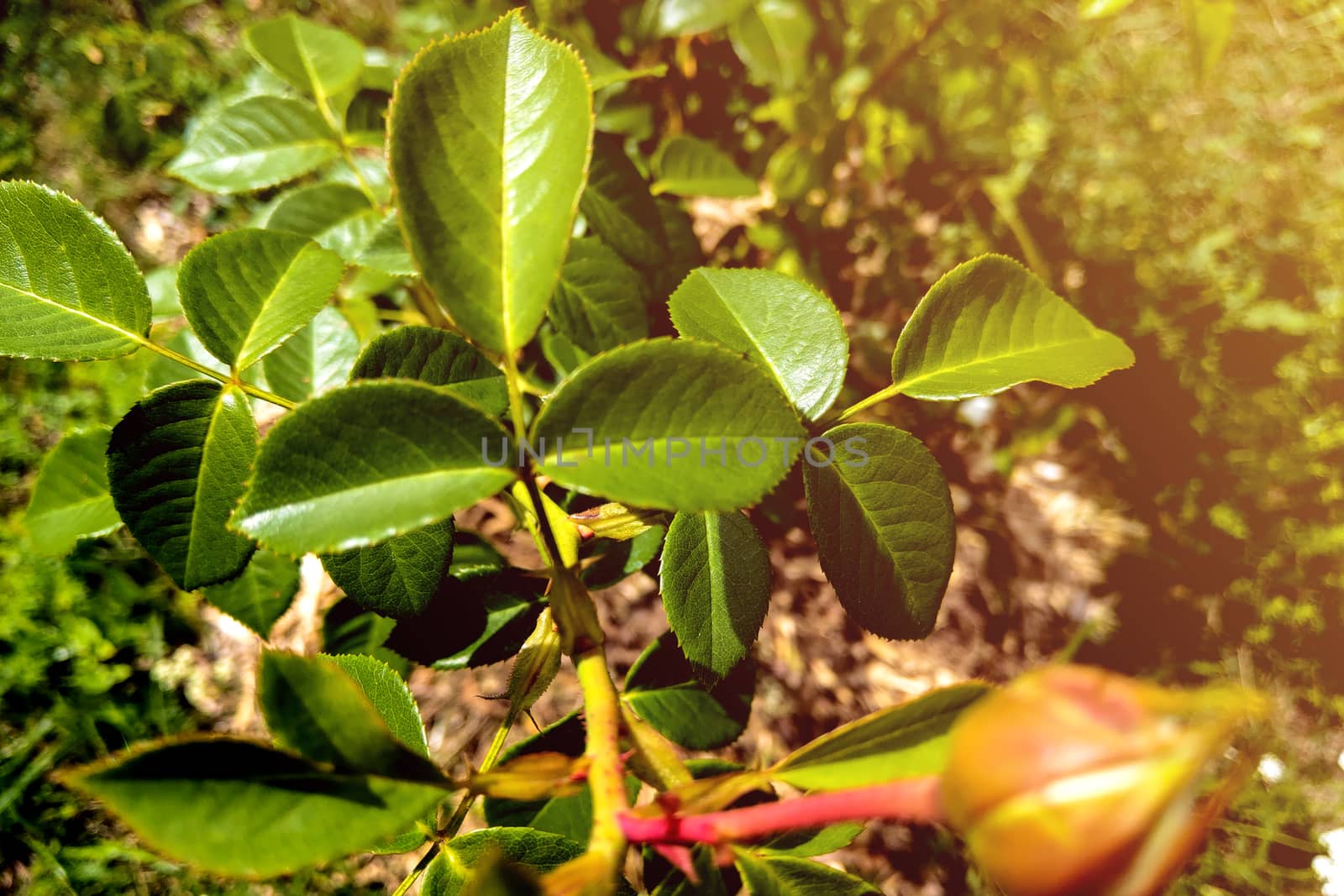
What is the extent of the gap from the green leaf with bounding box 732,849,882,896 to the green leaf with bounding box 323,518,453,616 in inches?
15.6

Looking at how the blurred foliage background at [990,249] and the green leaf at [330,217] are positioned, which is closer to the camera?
the green leaf at [330,217]

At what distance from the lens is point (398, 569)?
0.75 m

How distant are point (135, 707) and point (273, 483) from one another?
2.38m

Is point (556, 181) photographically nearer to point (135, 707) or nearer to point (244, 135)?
point (244, 135)

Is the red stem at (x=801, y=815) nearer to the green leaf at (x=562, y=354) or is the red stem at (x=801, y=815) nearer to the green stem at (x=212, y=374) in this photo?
the green stem at (x=212, y=374)

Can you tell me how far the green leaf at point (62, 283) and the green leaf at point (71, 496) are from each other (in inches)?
13.3

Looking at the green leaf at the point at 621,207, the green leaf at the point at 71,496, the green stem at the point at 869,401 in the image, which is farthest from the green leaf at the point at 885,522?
the green leaf at the point at 71,496

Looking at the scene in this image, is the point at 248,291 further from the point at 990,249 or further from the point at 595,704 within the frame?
the point at 990,249

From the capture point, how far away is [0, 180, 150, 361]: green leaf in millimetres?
696

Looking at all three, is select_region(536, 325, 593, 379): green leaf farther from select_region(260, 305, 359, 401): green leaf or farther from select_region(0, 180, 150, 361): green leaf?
select_region(0, 180, 150, 361): green leaf

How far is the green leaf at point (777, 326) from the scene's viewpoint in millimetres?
736

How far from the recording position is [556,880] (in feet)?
1.39

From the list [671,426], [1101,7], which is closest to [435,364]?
[671,426]

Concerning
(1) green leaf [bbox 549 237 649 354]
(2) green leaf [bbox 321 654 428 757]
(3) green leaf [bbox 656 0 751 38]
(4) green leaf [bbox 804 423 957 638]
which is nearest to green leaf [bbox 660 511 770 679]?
(4) green leaf [bbox 804 423 957 638]
